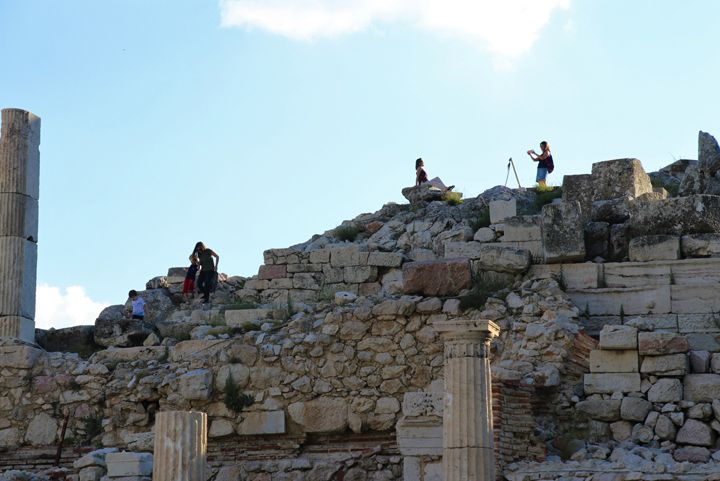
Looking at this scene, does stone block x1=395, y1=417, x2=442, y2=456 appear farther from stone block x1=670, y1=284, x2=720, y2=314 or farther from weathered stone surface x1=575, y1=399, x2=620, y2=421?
stone block x1=670, y1=284, x2=720, y2=314

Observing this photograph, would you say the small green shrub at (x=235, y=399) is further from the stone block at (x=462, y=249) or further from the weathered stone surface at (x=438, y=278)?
the stone block at (x=462, y=249)

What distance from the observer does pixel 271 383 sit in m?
20.6

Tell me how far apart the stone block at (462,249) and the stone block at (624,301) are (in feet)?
12.1

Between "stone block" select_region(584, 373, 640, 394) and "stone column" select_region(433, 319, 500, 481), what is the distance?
2323mm

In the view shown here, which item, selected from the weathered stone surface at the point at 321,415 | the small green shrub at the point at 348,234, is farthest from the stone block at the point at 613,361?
the small green shrub at the point at 348,234

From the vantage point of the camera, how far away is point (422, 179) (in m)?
28.2

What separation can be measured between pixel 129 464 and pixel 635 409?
585cm

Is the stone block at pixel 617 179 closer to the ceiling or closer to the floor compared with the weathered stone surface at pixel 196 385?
closer to the ceiling

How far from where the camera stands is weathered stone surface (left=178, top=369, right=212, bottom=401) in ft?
67.4

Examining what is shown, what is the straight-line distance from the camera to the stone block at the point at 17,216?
2469cm

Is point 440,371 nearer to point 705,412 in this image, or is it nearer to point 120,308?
point 705,412

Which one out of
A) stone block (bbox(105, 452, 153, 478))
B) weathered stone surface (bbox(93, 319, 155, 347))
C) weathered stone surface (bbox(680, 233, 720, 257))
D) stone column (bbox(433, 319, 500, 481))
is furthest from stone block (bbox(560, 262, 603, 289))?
weathered stone surface (bbox(93, 319, 155, 347))

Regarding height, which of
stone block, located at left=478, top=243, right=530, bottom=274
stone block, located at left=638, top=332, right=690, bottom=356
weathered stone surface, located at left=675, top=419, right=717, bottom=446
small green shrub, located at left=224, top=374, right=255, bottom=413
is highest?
stone block, located at left=478, top=243, right=530, bottom=274

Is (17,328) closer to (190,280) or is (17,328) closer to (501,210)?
(190,280)
